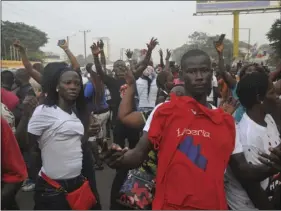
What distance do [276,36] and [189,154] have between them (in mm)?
37013

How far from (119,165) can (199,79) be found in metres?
0.68

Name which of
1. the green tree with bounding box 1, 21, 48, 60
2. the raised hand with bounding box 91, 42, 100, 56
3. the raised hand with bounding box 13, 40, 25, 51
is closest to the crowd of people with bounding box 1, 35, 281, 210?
A: the raised hand with bounding box 13, 40, 25, 51

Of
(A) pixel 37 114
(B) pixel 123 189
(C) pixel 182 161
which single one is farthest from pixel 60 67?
(C) pixel 182 161

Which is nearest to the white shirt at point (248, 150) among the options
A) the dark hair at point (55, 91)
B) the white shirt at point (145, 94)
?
the dark hair at point (55, 91)

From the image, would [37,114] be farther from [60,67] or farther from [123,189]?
[123,189]

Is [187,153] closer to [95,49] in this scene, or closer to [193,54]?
[193,54]

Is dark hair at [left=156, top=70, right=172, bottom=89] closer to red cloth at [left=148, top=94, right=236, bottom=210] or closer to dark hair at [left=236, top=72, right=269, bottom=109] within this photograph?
dark hair at [left=236, top=72, right=269, bottom=109]

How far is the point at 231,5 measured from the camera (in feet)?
149

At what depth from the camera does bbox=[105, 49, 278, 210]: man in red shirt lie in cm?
187

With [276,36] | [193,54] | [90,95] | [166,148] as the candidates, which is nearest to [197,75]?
[193,54]

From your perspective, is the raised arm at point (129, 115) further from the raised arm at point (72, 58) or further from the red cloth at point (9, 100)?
the raised arm at point (72, 58)

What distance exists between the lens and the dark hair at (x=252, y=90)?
247 centimetres

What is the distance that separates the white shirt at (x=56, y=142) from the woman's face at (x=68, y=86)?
0.69 feet

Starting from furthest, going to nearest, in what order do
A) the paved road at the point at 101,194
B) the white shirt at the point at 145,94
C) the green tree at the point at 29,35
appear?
1. the green tree at the point at 29,35
2. the white shirt at the point at 145,94
3. the paved road at the point at 101,194
